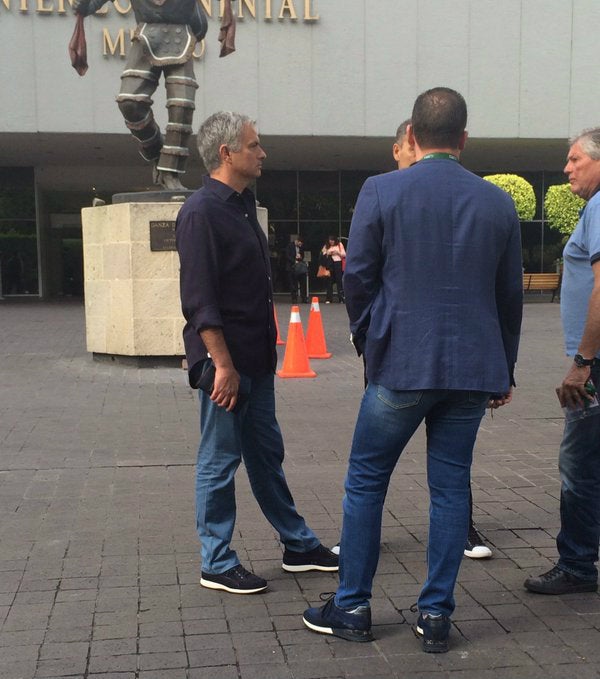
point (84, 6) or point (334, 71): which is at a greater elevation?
point (334, 71)

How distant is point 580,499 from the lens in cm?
363

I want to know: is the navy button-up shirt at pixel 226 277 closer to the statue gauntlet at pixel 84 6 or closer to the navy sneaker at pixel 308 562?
the navy sneaker at pixel 308 562

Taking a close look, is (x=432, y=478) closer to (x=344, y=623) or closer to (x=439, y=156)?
(x=344, y=623)

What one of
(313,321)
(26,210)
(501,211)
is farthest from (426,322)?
(26,210)

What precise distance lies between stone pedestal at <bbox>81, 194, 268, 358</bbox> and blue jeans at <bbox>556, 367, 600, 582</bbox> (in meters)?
6.86

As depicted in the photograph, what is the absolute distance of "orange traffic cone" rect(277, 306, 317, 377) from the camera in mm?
9913

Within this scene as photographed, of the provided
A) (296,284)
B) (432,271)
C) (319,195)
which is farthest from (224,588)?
(319,195)

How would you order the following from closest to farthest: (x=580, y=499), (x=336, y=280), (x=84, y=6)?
(x=580, y=499), (x=84, y=6), (x=336, y=280)

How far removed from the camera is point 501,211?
9.73ft

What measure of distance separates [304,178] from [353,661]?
87.5 feet

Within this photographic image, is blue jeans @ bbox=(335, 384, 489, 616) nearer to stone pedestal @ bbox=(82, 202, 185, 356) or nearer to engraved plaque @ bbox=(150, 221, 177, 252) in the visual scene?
stone pedestal @ bbox=(82, 202, 185, 356)

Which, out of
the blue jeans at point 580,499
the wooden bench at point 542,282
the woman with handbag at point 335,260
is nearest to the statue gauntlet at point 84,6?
the blue jeans at point 580,499

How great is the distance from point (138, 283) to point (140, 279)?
5 cm

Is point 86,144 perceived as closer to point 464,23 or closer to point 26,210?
Answer: point 26,210
